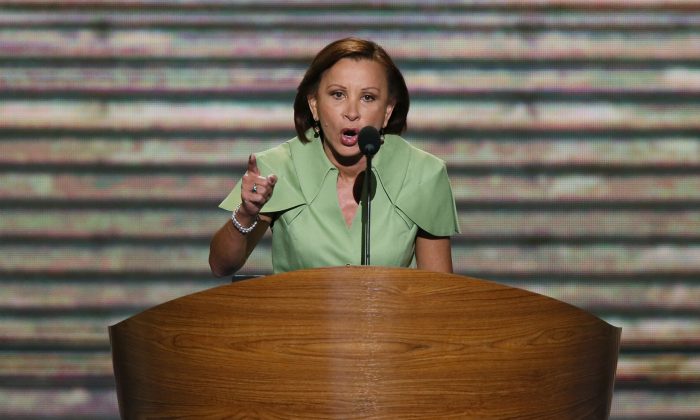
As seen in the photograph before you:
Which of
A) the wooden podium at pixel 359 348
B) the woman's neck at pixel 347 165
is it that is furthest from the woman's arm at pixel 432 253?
the wooden podium at pixel 359 348

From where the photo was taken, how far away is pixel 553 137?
14.6ft

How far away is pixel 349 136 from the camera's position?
3.02 m

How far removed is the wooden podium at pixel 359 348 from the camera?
2100 millimetres

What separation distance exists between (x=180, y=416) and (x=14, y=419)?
2.57m

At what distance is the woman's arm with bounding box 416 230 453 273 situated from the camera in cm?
317

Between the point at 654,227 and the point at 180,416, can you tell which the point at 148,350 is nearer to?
the point at 180,416

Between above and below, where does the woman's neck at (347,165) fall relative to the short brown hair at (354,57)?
below

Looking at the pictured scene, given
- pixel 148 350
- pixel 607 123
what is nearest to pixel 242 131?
pixel 607 123

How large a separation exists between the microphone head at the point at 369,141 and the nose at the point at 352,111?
43cm

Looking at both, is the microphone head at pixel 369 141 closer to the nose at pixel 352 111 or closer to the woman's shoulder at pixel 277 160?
the nose at pixel 352 111

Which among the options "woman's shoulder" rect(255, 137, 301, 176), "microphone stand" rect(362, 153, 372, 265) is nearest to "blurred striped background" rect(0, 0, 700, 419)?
"woman's shoulder" rect(255, 137, 301, 176)

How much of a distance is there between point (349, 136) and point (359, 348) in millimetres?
1005

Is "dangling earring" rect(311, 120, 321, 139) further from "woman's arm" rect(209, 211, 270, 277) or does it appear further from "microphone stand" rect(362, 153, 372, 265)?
"microphone stand" rect(362, 153, 372, 265)

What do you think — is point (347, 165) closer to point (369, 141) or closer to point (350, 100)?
point (350, 100)
